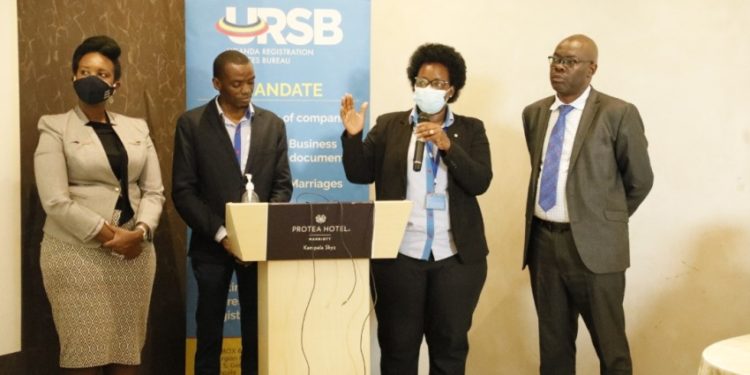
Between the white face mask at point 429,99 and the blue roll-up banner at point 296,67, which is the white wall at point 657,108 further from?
the white face mask at point 429,99

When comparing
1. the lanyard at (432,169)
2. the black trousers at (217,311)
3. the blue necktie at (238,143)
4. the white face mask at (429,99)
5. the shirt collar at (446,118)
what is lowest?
the black trousers at (217,311)

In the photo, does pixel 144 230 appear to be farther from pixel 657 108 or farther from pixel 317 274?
pixel 657 108

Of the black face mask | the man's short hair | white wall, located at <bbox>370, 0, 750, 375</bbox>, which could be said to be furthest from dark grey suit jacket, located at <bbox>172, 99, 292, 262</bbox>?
white wall, located at <bbox>370, 0, 750, 375</bbox>

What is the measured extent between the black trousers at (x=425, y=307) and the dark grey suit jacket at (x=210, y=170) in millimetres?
635

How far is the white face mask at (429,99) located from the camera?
3.51 metres

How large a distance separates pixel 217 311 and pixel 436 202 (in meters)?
1.10

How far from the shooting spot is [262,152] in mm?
3699

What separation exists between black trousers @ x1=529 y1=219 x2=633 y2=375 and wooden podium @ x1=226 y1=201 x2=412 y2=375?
3.26 ft

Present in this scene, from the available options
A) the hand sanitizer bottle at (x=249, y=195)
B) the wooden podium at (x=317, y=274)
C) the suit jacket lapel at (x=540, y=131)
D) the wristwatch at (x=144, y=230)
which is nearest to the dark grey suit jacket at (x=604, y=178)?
the suit jacket lapel at (x=540, y=131)

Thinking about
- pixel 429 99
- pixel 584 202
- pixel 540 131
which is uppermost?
pixel 429 99

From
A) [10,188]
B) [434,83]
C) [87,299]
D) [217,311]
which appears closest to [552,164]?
[434,83]

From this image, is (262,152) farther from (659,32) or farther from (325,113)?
(659,32)

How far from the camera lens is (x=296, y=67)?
171 inches

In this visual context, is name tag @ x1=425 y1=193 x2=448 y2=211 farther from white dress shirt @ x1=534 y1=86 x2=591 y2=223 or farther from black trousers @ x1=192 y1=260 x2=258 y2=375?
black trousers @ x1=192 y1=260 x2=258 y2=375
